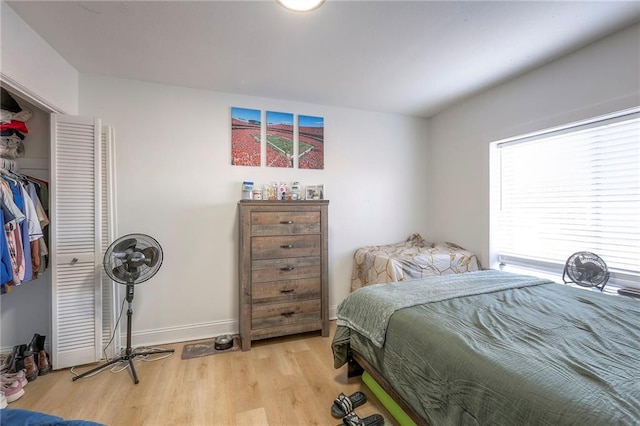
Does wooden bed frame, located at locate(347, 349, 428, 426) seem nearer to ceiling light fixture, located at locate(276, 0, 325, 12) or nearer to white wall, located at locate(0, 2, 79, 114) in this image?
ceiling light fixture, located at locate(276, 0, 325, 12)

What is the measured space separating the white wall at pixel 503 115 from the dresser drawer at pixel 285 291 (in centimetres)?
182

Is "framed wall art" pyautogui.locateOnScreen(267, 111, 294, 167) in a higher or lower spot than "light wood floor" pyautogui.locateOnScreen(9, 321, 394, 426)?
higher

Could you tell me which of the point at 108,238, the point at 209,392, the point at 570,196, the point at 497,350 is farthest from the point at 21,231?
the point at 570,196

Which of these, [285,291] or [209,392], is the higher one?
[285,291]

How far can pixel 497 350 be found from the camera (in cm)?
109

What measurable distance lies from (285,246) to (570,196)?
2.50 metres

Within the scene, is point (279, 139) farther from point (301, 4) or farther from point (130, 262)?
point (130, 262)

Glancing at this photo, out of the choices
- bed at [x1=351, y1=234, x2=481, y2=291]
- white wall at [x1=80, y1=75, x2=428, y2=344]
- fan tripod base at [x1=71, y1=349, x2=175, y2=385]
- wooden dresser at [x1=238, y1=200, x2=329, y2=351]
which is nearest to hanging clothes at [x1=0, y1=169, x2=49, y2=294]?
white wall at [x1=80, y1=75, x2=428, y2=344]

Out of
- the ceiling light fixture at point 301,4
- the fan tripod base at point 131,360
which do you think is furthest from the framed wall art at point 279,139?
the fan tripod base at point 131,360

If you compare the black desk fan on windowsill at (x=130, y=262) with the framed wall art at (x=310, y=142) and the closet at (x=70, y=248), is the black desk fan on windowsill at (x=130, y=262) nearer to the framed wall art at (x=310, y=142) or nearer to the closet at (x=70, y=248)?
the closet at (x=70, y=248)

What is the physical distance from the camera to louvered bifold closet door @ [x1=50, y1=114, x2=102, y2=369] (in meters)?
2.06

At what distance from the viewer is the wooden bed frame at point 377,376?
1275mm

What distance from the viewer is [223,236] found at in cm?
270

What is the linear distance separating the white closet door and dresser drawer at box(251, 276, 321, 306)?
3.75ft
